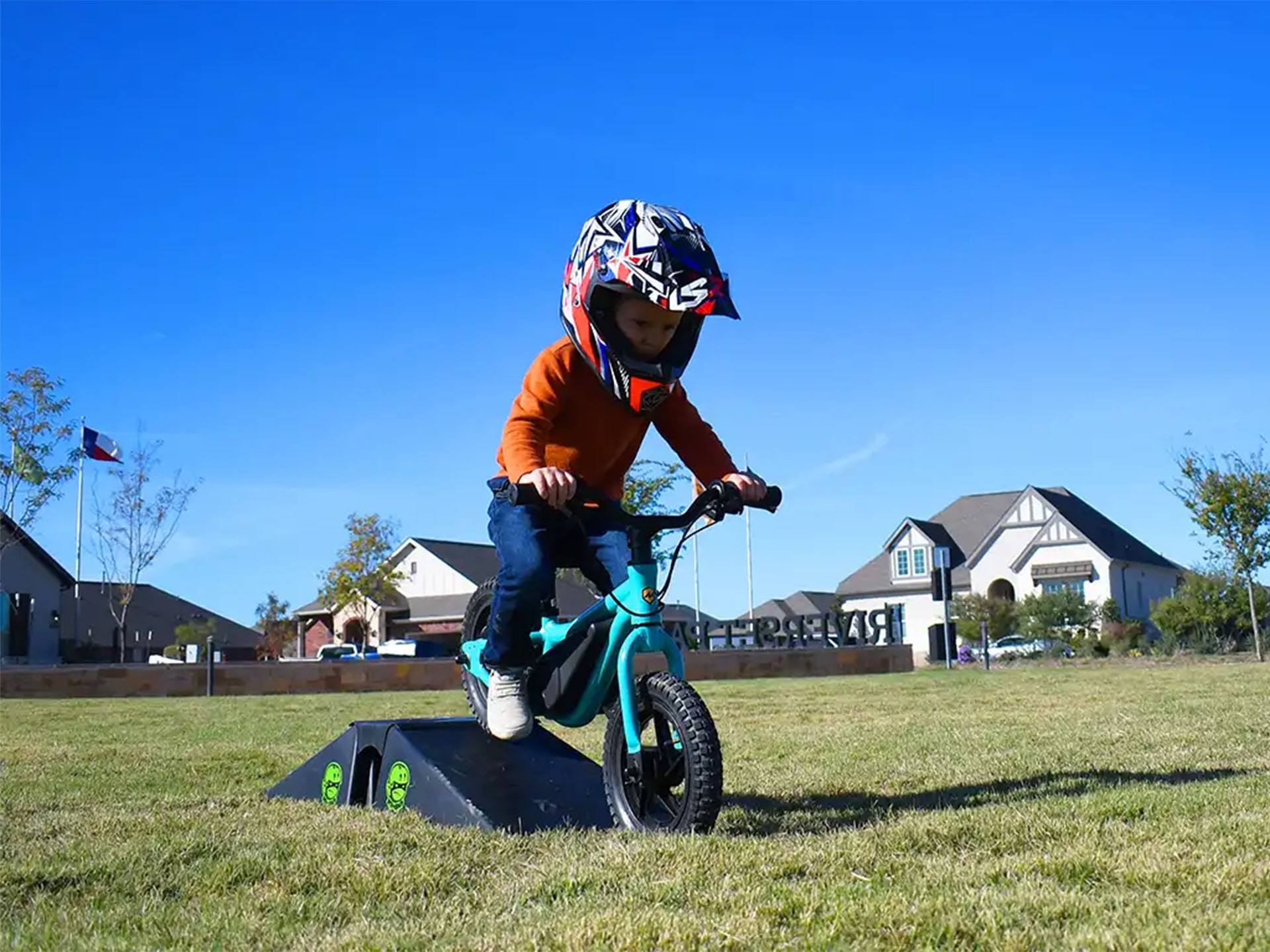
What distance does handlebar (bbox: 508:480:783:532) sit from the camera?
4.45 m

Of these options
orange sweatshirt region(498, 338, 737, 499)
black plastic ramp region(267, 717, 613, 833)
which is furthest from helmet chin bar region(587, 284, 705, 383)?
black plastic ramp region(267, 717, 613, 833)

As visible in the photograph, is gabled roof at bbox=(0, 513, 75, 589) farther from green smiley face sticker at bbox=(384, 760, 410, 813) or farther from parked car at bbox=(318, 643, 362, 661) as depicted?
green smiley face sticker at bbox=(384, 760, 410, 813)

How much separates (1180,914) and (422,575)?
62.3 metres

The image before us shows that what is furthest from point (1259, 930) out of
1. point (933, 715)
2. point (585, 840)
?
point (933, 715)

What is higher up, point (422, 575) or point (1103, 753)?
point (422, 575)

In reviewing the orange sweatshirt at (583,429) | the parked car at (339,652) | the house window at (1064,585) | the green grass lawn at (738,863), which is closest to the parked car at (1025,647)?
the house window at (1064,585)

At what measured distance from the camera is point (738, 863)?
365 cm

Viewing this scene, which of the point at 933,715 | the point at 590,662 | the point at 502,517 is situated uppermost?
the point at 502,517

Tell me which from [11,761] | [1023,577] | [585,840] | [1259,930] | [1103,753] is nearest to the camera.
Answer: [1259,930]

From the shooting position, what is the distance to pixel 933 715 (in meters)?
11.4

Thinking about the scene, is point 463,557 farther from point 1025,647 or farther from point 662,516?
point 662,516

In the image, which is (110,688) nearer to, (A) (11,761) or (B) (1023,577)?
(A) (11,761)

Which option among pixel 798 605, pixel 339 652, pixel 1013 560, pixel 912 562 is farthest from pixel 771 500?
pixel 798 605

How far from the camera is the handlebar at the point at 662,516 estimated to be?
4453 millimetres
